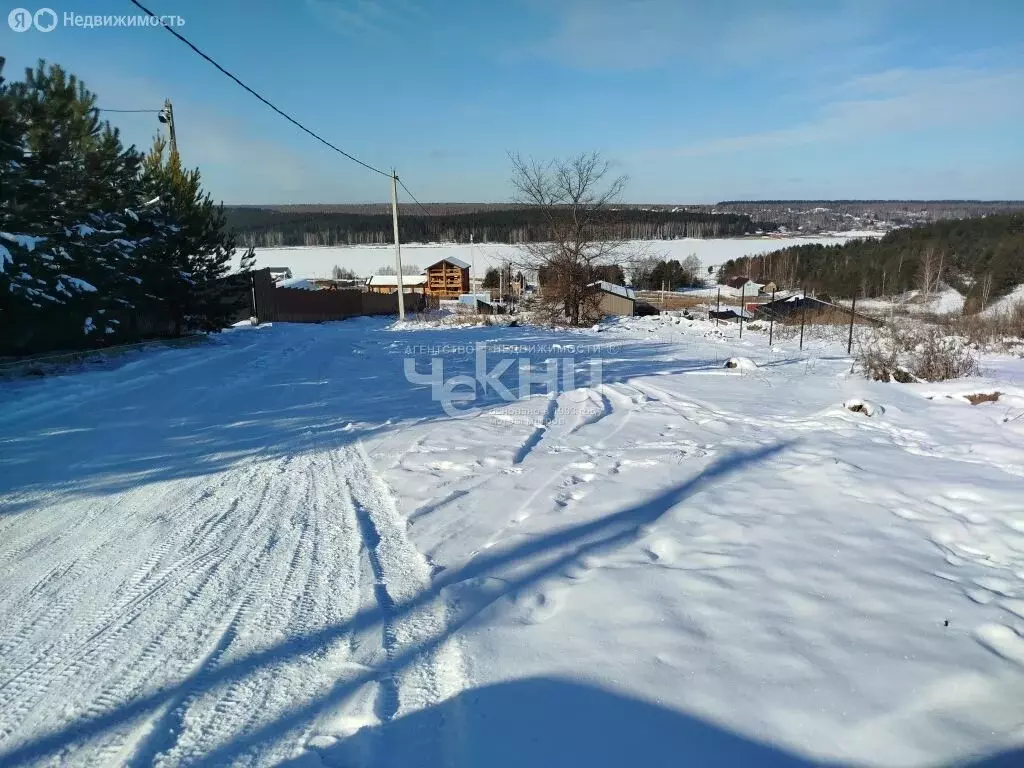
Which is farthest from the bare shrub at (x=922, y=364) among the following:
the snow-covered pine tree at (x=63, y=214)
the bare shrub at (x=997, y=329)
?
the snow-covered pine tree at (x=63, y=214)

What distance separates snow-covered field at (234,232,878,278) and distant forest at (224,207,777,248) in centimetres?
558

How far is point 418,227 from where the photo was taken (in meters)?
119

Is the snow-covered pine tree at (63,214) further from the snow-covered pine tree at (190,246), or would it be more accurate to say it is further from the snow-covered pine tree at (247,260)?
the snow-covered pine tree at (247,260)

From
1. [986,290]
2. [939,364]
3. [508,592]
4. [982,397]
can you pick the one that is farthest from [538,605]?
[986,290]

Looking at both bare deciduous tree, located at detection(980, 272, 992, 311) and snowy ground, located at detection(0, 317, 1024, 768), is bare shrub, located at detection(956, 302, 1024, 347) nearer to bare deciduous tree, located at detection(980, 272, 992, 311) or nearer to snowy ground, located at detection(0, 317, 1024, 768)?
snowy ground, located at detection(0, 317, 1024, 768)

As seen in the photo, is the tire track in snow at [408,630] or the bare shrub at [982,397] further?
the bare shrub at [982,397]

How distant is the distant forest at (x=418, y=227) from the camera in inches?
4473

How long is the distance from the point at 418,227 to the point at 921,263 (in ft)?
286

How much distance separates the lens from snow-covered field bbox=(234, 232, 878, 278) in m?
91.2

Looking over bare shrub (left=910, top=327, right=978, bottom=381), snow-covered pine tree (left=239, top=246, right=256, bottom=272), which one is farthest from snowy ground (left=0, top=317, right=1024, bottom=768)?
snow-covered pine tree (left=239, top=246, right=256, bottom=272)

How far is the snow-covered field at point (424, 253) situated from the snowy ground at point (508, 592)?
267 ft

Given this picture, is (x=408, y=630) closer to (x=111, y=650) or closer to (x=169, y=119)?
(x=111, y=650)

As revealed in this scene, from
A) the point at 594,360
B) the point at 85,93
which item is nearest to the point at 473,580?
the point at 594,360

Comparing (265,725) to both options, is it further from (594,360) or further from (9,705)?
(594,360)
